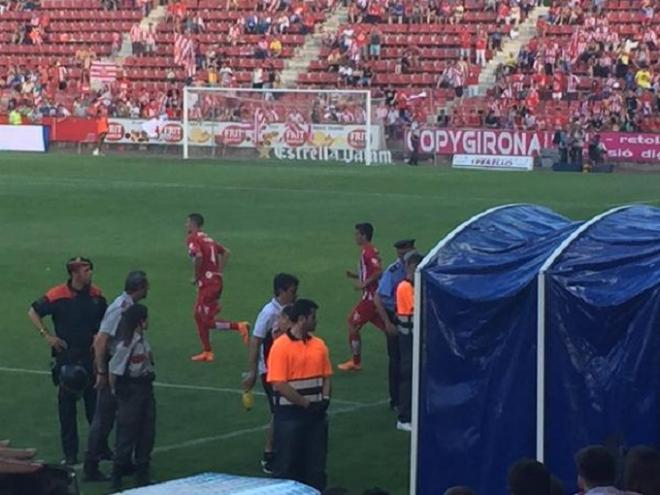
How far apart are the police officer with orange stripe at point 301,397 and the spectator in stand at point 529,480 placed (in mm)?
4300

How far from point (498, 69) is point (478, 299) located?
47361 millimetres

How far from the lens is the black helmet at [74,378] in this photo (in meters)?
14.0

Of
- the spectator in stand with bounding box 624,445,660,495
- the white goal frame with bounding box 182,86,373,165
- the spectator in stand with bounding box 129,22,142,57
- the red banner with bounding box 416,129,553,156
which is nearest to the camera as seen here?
the spectator in stand with bounding box 624,445,660,495

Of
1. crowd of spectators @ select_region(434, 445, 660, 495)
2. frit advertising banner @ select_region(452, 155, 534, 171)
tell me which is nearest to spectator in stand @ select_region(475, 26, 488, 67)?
frit advertising banner @ select_region(452, 155, 534, 171)

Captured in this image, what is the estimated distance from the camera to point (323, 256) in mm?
28625

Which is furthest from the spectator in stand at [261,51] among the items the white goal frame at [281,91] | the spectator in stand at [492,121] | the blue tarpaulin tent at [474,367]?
the blue tarpaulin tent at [474,367]

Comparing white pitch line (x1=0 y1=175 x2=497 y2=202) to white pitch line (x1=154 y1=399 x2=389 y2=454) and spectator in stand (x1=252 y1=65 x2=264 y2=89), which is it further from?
white pitch line (x1=154 y1=399 x2=389 y2=454)

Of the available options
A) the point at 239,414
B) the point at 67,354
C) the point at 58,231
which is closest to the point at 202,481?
the point at 67,354

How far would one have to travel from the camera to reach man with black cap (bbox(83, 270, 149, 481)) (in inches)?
539

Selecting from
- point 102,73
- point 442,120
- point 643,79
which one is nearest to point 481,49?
point 442,120

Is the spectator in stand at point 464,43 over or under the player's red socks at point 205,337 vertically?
over

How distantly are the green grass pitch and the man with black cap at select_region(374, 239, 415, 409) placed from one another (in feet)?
1.05

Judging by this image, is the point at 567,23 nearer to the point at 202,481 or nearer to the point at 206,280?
the point at 206,280

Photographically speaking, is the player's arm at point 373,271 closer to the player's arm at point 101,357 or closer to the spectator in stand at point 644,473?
the player's arm at point 101,357
